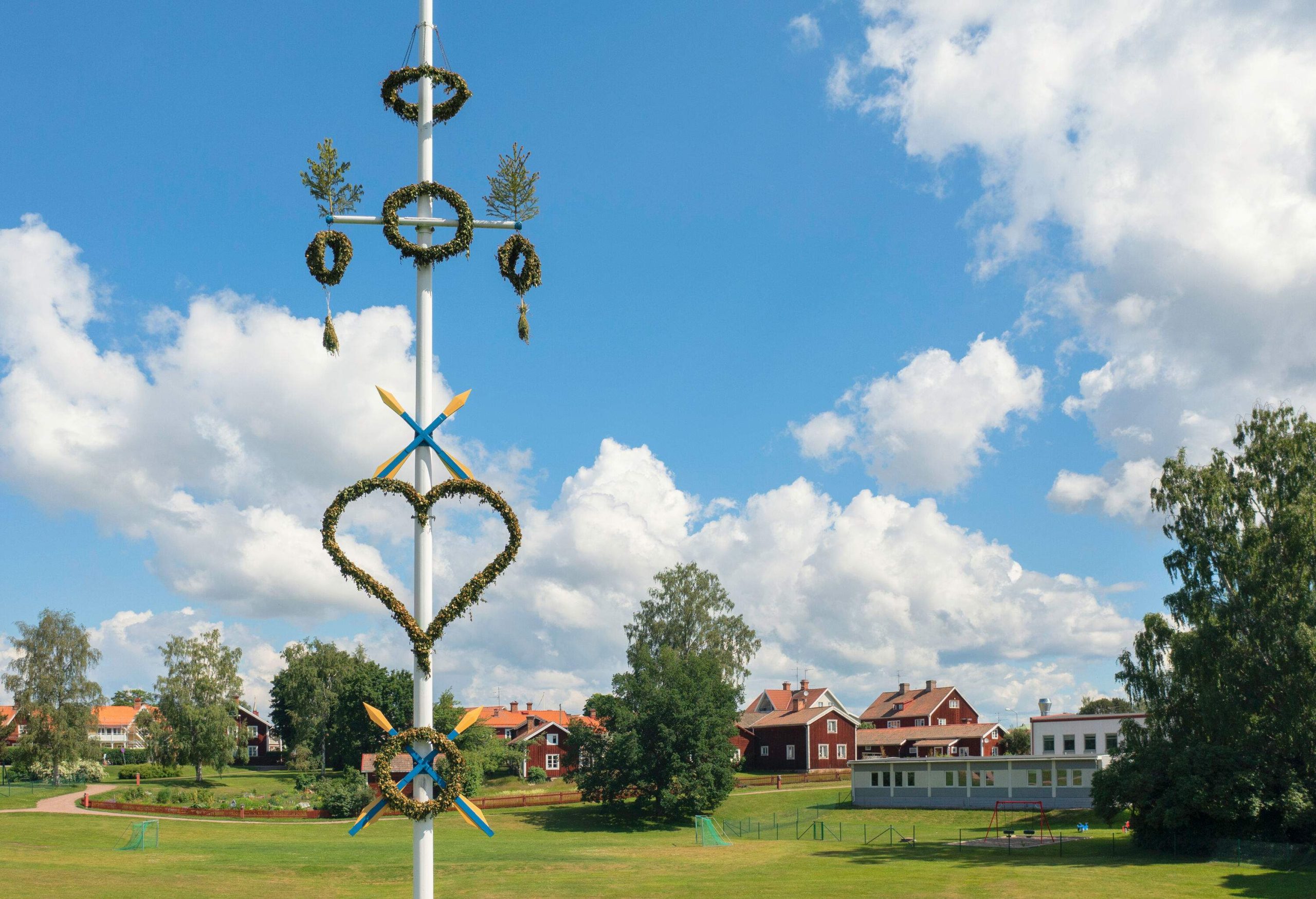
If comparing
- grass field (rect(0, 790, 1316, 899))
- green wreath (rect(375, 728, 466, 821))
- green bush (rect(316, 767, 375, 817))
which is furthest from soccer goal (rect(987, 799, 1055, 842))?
green wreath (rect(375, 728, 466, 821))

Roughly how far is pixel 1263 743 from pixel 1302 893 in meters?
11.1

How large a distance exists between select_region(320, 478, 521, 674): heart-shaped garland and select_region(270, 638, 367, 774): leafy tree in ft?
279

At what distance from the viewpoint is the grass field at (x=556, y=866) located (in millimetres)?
33438

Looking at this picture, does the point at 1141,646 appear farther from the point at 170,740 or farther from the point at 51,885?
the point at 170,740

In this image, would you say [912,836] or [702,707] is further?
[702,707]

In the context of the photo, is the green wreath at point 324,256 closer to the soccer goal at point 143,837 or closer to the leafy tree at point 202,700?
the soccer goal at point 143,837

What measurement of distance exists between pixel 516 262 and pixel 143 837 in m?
42.6

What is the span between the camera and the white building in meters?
67.2

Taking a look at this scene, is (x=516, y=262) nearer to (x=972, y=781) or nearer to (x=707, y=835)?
(x=707, y=835)

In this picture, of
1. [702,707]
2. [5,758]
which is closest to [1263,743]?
[702,707]

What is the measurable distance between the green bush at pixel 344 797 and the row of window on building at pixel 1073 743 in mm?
43245

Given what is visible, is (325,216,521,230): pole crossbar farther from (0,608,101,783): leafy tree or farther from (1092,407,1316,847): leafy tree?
(0,608,101,783): leafy tree

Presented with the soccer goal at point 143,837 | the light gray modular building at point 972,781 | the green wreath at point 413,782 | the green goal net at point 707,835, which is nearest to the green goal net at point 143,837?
the soccer goal at point 143,837

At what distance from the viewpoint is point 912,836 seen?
176 ft
